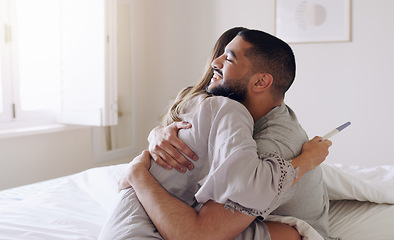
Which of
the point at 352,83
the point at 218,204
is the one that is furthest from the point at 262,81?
the point at 352,83

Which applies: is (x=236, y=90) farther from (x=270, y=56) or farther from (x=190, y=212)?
(x=190, y=212)

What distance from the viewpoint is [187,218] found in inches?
38.6

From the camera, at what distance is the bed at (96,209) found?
4.09 ft

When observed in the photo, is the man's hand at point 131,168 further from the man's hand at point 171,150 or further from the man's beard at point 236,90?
the man's beard at point 236,90

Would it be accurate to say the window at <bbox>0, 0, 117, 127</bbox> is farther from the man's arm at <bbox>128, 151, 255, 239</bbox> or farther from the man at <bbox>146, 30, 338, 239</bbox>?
the man's arm at <bbox>128, 151, 255, 239</bbox>

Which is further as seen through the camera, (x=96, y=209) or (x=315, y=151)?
(x=96, y=209)

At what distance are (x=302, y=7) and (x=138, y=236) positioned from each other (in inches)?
107

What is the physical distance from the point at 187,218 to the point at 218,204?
83 millimetres

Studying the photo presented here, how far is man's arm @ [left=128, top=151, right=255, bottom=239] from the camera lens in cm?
96

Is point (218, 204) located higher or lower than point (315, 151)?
lower

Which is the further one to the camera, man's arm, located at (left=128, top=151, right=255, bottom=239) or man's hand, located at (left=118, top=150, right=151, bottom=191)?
man's hand, located at (left=118, top=150, right=151, bottom=191)

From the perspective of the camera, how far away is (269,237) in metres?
1.03

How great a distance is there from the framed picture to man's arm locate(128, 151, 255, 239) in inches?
97.9

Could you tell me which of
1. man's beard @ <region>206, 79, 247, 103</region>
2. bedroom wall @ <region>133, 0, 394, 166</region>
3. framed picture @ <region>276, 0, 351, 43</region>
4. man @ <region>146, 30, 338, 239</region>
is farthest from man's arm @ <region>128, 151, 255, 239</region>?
framed picture @ <region>276, 0, 351, 43</region>
